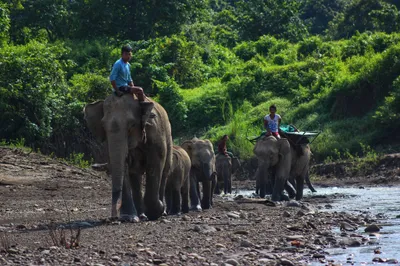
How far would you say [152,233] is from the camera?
11.7 metres

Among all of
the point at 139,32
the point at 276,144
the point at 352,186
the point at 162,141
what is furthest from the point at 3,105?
the point at 139,32

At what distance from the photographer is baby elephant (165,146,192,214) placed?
16.2 m

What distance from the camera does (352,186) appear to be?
28656mm

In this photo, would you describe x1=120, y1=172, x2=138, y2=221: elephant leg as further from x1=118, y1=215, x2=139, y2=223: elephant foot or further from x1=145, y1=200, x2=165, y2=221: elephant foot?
x1=145, y1=200, x2=165, y2=221: elephant foot

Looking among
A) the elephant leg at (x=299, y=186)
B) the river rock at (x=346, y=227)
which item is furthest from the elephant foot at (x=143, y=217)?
the elephant leg at (x=299, y=186)

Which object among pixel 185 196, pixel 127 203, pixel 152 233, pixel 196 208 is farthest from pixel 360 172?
pixel 152 233

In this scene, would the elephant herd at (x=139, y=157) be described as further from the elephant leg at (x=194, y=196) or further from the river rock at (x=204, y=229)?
the river rock at (x=204, y=229)

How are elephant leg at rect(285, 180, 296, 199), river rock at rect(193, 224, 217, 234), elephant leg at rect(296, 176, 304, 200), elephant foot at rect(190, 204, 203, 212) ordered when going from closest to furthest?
river rock at rect(193, 224, 217, 234) < elephant foot at rect(190, 204, 203, 212) < elephant leg at rect(285, 180, 296, 199) < elephant leg at rect(296, 176, 304, 200)

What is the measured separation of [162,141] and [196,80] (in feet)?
97.7

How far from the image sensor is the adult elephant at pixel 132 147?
506 inches

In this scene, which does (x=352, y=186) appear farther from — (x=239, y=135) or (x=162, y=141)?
(x=162, y=141)

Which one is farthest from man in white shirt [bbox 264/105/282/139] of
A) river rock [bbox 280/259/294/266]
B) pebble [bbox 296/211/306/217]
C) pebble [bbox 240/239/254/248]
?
river rock [bbox 280/259/294/266]

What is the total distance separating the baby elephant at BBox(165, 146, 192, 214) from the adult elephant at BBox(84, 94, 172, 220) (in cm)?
147

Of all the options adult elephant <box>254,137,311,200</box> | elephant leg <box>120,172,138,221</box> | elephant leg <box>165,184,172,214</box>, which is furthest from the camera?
adult elephant <box>254,137,311,200</box>
